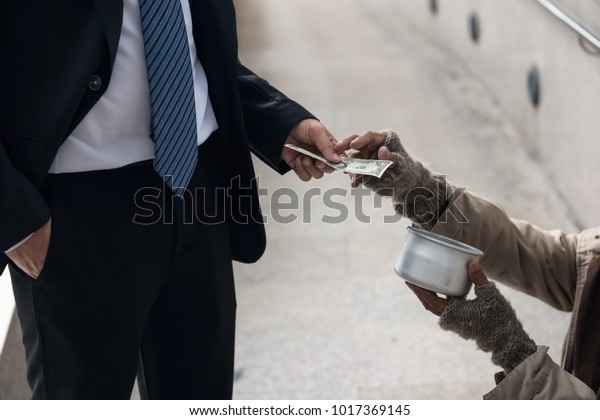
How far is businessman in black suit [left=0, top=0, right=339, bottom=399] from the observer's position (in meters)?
1.56

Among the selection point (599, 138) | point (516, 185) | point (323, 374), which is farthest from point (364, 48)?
point (323, 374)

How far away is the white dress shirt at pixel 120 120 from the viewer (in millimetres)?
1626

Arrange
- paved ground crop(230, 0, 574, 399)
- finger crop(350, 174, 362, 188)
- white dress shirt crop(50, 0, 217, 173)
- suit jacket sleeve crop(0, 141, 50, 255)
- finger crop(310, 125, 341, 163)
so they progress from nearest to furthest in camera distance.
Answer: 1. suit jacket sleeve crop(0, 141, 50, 255)
2. white dress shirt crop(50, 0, 217, 173)
3. finger crop(310, 125, 341, 163)
4. finger crop(350, 174, 362, 188)
5. paved ground crop(230, 0, 574, 399)

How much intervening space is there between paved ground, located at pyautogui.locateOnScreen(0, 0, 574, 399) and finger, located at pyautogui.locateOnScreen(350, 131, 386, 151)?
1115mm

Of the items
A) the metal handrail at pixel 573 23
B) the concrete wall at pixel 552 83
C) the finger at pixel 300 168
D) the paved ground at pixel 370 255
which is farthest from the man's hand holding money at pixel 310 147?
the concrete wall at pixel 552 83

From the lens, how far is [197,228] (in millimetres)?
1839

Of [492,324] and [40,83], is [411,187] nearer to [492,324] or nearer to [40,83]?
[492,324]

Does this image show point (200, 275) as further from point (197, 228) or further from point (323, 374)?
point (323, 374)

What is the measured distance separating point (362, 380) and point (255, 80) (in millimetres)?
1312

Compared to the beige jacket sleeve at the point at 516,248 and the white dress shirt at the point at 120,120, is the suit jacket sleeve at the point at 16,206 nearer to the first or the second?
the white dress shirt at the point at 120,120

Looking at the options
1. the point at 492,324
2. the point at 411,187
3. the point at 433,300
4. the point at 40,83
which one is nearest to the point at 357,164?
the point at 411,187

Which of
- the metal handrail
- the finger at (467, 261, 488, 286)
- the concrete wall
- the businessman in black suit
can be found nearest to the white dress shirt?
the businessman in black suit

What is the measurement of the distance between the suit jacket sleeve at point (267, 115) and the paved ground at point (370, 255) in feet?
3.81

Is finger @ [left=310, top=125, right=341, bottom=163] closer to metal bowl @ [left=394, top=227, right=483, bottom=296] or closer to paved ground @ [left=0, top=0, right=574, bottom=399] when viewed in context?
metal bowl @ [left=394, top=227, right=483, bottom=296]
